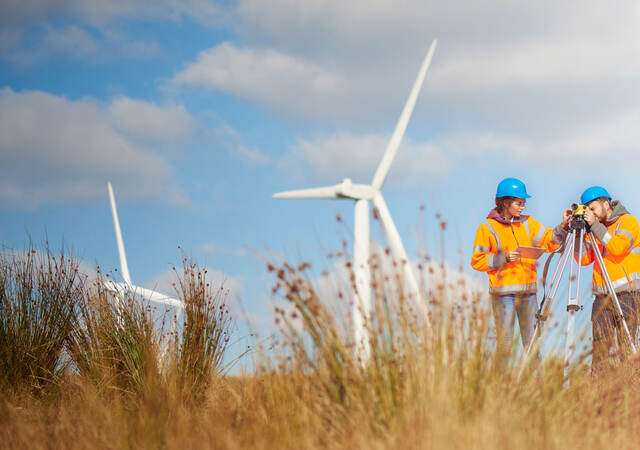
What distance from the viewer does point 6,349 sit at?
9680 millimetres

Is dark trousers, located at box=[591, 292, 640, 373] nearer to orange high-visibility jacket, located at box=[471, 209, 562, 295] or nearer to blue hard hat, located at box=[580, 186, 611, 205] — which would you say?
orange high-visibility jacket, located at box=[471, 209, 562, 295]

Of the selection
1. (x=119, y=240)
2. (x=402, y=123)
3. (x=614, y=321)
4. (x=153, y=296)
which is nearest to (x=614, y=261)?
(x=614, y=321)

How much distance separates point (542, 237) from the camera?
830cm

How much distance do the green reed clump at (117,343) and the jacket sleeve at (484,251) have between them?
4.60m

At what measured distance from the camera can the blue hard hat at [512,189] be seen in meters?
7.94

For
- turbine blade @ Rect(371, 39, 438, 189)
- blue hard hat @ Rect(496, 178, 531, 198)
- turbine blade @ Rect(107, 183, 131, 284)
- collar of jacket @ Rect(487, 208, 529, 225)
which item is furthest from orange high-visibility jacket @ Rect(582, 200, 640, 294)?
turbine blade @ Rect(107, 183, 131, 284)

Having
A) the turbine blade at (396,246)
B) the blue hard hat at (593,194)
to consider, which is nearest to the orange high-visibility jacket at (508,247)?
the blue hard hat at (593,194)

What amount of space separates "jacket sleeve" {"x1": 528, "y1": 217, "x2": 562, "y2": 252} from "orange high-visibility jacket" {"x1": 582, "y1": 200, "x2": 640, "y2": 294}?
0.44 m

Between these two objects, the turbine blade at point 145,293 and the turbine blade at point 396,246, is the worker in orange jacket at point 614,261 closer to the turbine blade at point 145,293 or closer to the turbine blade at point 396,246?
the turbine blade at point 396,246

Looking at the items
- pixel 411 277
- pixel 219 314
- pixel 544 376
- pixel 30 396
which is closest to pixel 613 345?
pixel 544 376

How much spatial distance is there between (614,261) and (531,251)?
153cm

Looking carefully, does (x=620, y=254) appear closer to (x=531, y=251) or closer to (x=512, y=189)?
(x=531, y=251)

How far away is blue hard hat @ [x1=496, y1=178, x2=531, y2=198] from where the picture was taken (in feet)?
26.0

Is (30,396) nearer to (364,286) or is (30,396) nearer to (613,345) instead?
(364,286)
